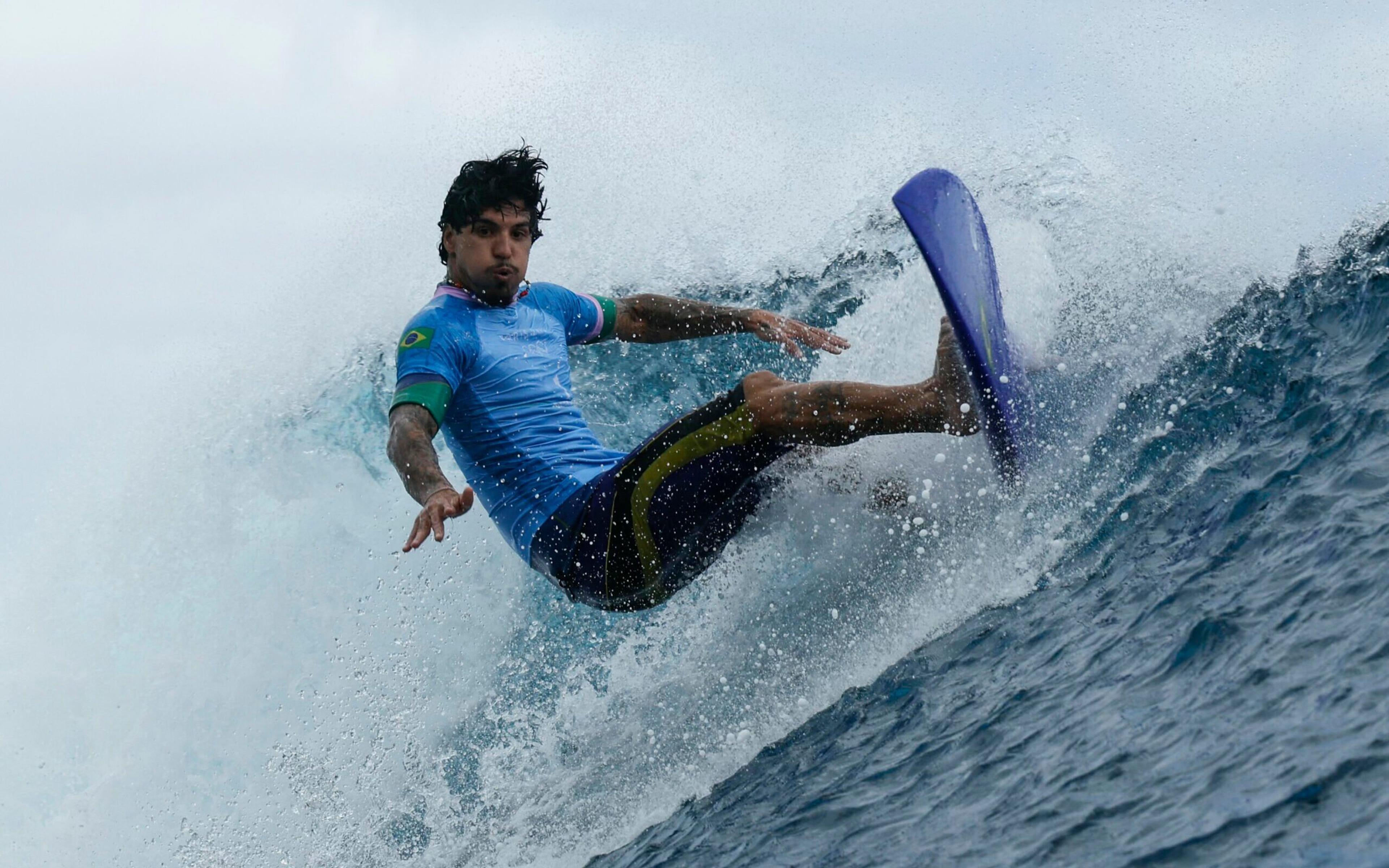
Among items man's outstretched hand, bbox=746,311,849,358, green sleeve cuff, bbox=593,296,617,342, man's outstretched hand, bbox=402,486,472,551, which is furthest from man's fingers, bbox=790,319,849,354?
man's outstretched hand, bbox=402,486,472,551

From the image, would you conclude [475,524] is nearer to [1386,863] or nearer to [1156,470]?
[1156,470]

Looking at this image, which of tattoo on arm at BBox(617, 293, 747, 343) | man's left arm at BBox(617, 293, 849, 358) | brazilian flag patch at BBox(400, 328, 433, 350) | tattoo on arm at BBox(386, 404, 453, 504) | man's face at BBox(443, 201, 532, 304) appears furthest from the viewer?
tattoo on arm at BBox(617, 293, 747, 343)

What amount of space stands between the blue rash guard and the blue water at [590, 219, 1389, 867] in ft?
4.21

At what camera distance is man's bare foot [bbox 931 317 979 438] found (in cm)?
393

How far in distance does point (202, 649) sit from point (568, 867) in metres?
4.63

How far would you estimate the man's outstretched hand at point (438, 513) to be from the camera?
3.55 metres

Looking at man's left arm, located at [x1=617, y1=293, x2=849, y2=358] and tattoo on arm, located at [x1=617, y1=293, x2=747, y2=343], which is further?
tattoo on arm, located at [x1=617, y1=293, x2=747, y2=343]

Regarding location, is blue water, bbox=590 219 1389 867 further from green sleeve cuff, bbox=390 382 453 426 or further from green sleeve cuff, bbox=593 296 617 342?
green sleeve cuff, bbox=593 296 617 342

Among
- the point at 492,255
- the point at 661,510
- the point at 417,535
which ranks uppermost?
the point at 492,255

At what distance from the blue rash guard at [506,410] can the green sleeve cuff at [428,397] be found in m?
0.04

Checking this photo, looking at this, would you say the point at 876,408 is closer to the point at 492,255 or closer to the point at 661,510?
the point at 661,510

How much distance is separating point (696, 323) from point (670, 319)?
0.14 meters

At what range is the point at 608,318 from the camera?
17.2ft

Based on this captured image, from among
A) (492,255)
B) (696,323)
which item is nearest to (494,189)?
(492,255)
